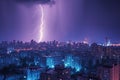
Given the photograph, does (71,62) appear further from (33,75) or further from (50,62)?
(33,75)

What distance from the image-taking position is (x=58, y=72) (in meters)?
7.22

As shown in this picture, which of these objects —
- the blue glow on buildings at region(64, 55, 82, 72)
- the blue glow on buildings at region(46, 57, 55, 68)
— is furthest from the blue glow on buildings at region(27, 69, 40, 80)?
the blue glow on buildings at region(64, 55, 82, 72)

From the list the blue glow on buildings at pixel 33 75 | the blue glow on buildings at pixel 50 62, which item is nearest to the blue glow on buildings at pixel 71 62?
the blue glow on buildings at pixel 50 62

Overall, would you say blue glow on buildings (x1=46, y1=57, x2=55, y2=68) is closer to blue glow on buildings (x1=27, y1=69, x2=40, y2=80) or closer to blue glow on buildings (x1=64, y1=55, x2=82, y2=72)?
blue glow on buildings (x1=64, y1=55, x2=82, y2=72)

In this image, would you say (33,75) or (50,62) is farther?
(50,62)

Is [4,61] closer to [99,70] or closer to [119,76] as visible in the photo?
[99,70]

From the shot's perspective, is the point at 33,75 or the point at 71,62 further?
the point at 71,62

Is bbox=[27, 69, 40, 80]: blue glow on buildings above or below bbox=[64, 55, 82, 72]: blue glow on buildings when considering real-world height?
below

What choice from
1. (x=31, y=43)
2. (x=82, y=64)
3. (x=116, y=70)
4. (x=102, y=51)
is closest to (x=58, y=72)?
(x=116, y=70)

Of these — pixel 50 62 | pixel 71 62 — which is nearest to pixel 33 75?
pixel 50 62

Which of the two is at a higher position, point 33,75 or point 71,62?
point 71,62

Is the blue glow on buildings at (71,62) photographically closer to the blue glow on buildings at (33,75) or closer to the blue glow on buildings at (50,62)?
the blue glow on buildings at (50,62)

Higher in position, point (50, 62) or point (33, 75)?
point (50, 62)

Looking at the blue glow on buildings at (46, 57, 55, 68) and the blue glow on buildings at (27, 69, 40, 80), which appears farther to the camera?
the blue glow on buildings at (46, 57, 55, 68)
